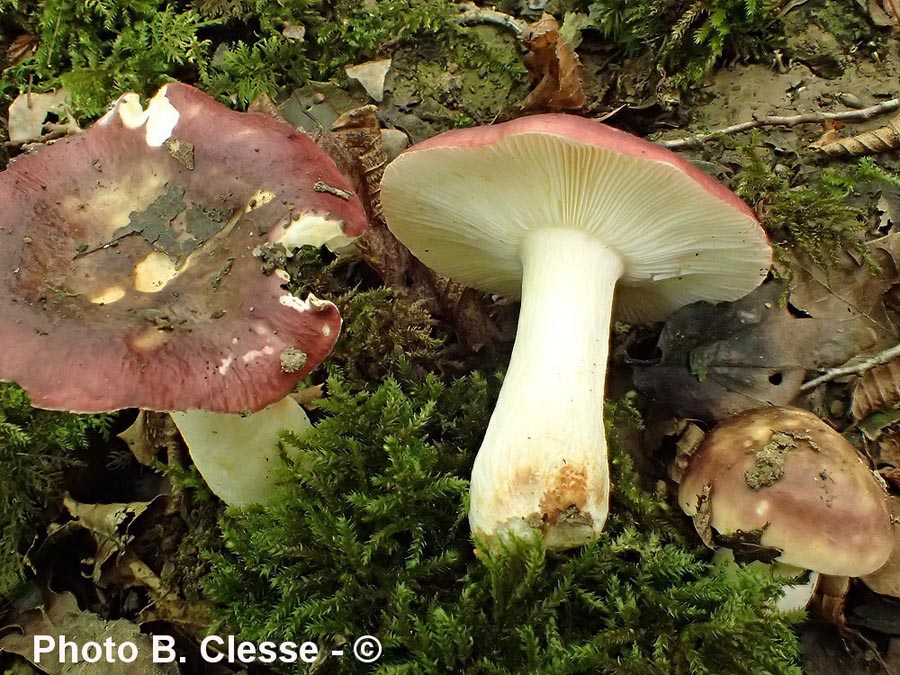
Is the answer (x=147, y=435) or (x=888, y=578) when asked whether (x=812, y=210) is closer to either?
(x=888, y=578)

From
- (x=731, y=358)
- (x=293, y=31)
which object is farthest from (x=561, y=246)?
(x=293, y=31)

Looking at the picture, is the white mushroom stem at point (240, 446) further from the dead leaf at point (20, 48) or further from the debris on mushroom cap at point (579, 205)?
the dead leaf at point (20, 48)

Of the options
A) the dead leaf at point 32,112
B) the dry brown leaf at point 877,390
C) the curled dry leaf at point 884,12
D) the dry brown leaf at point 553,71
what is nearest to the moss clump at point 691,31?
the dry brown leaf at point 553,71

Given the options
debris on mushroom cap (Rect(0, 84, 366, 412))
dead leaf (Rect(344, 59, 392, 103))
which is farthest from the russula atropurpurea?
dead leaf (Rect(344, 59, 392, 103))

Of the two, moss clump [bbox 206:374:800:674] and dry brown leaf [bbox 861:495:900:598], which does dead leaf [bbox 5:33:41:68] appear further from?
dry brown leaf [bbox 861:495:900:598]

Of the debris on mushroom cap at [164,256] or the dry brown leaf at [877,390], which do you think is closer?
the debris on mushroom cap at [164,256]

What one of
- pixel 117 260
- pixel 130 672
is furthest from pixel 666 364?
pixel 130 672
